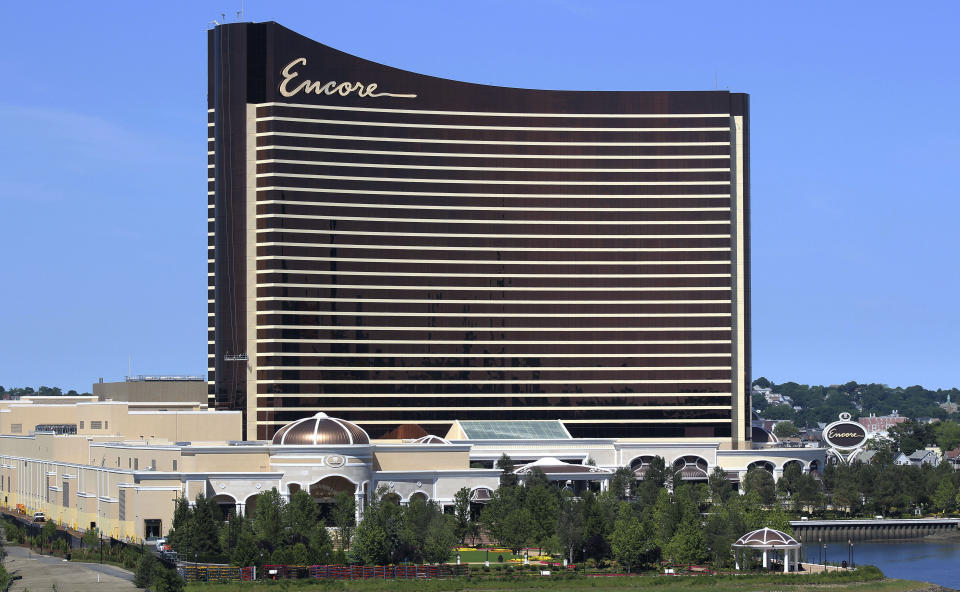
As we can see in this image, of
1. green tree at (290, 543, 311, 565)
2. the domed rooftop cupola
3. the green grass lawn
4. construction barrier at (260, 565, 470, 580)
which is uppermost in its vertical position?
the domed rooftop cupola

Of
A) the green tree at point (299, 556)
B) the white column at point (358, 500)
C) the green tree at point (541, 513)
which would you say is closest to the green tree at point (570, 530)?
the green tree at point (541, 513)

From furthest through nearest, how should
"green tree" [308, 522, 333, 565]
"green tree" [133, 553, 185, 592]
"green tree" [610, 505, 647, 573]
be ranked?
"green tree" [610, 505, 647, 573] → "green tree" [308, 522, 333, 565] → "green tree" [133, 553, 185, 592]

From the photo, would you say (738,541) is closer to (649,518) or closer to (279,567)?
(649,518)

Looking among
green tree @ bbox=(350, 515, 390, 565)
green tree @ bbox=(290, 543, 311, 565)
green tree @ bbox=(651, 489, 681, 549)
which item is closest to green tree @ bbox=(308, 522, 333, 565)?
green tree @ bbox=(290, 543, 311, 565)

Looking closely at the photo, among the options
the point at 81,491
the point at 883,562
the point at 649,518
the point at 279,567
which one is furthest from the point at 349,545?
the point at 883,562

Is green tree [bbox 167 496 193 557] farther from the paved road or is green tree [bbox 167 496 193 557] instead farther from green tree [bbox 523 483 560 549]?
green tree [bbox 523 483 560 549]

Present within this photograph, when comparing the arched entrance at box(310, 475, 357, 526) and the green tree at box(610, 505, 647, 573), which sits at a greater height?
the arched entrance at box(310, 475, 357, 526)

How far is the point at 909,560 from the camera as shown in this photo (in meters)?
185

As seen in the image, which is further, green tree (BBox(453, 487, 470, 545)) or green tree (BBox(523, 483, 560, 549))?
green tree (BBox(453, 487, 470, 545))

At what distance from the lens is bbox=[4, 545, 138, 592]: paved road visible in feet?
455

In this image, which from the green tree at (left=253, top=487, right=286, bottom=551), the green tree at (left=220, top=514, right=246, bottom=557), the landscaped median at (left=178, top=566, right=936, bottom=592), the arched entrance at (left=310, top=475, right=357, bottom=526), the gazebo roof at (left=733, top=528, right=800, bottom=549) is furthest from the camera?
the arched entrance at (left=310, top=475, right=357, bottom=526)

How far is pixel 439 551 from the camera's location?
492 feet

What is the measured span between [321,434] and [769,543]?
5955 cm

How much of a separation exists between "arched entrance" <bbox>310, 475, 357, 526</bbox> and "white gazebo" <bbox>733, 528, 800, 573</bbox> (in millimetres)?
51919
